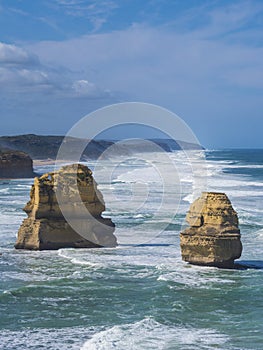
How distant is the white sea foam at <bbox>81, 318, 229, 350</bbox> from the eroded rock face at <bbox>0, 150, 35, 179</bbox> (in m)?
67.1

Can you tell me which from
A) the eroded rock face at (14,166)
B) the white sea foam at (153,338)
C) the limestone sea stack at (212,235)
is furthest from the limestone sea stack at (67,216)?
the eroded rock face at (14,166)

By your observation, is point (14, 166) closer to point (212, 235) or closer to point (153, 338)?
point (212, 235)

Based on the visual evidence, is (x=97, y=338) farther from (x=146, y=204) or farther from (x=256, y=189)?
(x=256, y=189)

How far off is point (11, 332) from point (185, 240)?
8.36m

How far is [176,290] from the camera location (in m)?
19.3

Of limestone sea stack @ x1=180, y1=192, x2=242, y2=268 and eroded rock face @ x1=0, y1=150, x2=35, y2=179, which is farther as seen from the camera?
eroded rock face @ x1=0, y1=150, x2=35, y2=179

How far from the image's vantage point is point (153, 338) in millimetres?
14914

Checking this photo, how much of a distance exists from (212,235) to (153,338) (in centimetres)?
704

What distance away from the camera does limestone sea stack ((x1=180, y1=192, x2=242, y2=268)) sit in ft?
69.9

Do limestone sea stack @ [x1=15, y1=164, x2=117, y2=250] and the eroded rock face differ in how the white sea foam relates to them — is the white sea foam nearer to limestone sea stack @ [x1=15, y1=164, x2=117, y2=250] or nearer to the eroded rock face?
limestone sea stack @ [x1=15, y1=164, x2=117, y2=250]

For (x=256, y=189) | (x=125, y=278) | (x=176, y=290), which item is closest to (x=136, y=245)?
(x=125, y=278)

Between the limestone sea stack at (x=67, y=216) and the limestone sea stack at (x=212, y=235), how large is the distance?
5426 mm

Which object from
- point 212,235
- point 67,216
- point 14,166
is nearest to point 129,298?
point 212,235

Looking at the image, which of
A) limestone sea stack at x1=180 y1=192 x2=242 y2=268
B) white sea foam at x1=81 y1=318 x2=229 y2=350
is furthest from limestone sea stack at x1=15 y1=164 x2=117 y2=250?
white sea foam at x1=81 y1=318 x2=229 y2=350
